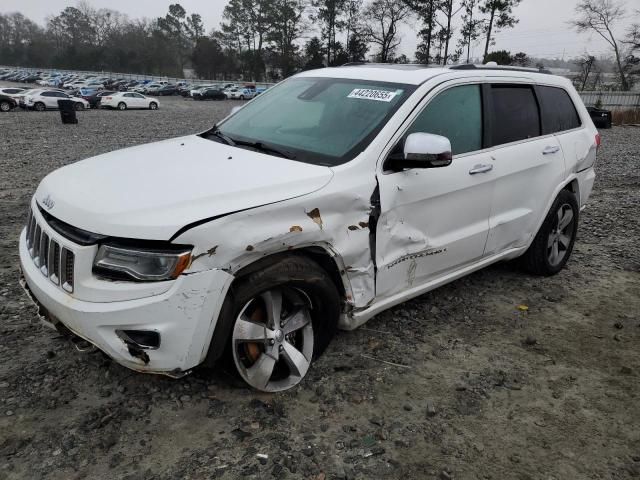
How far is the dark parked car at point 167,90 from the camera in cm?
5188

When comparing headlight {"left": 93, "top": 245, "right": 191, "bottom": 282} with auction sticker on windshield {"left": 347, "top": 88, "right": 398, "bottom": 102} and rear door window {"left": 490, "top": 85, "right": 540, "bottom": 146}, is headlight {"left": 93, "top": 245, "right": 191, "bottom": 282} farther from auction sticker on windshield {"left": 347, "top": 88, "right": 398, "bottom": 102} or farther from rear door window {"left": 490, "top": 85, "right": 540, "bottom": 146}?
rear door window {"left": 490, "top": 85, "right": 540, "bottom": 146}

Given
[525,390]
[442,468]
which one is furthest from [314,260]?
[525,390]

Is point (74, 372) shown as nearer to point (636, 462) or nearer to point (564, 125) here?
point (636, 462)

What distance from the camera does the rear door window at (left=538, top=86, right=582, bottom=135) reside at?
4.40 metres

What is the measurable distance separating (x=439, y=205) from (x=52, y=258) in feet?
7.37

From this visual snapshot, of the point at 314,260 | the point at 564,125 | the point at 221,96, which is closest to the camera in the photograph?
the point at 314,260

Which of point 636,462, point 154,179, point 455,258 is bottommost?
point 636,462

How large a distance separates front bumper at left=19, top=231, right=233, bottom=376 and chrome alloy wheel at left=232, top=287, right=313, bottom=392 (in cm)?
24

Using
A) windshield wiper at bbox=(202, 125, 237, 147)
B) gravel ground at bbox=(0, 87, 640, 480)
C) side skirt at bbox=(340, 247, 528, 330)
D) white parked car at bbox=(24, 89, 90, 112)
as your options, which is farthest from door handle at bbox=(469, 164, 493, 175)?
white parked car at bbox=(24, 89, 90, 112)

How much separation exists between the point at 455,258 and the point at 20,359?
286 centimetres

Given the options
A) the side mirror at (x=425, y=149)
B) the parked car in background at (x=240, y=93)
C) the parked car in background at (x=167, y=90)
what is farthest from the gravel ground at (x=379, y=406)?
the parked car in background at (x=167, y=90)

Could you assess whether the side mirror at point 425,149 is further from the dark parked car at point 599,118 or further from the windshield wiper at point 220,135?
the dark parked car at point 599,118

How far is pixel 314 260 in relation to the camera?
9.53 ft

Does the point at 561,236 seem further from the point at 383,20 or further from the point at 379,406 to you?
the point at 383,20
